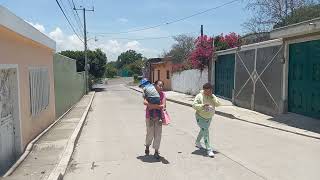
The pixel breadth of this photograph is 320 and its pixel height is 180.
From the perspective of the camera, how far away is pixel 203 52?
28016mm

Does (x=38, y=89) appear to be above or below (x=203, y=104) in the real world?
above

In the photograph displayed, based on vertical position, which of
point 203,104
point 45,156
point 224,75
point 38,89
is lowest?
point 45,156

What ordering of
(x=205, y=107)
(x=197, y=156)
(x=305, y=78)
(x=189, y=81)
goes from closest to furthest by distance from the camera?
(x=197, y=156)
(x=205, y=107)
(x=305, y=78)
(x=189, y=81)

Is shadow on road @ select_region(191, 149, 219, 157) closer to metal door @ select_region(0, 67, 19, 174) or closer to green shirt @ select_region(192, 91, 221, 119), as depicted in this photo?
green shirt @ select_region(192, 91, 221, 119)

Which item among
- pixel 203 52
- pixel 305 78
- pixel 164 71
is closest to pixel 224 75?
pixel 203 52

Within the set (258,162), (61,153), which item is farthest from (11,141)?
(258,162)

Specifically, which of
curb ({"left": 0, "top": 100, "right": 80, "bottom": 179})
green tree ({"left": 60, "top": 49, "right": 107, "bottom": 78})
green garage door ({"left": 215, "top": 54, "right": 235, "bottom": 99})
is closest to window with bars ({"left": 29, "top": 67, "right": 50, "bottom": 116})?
curb ({"left": 0, "top": 100, "right": 80, "bottom": 179})

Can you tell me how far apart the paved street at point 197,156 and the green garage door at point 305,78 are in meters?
1.95

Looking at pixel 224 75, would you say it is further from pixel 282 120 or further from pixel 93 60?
pixel 93 60

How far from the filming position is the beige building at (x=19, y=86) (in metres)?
8.80

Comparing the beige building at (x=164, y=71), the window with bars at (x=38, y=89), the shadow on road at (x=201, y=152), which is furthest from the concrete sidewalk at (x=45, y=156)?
the beige building at (x=164, y=71)

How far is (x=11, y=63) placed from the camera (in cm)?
966

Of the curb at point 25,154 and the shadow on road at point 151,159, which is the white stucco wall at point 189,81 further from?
the shadow on road at point 151,159

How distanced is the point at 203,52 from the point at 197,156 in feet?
61.5
